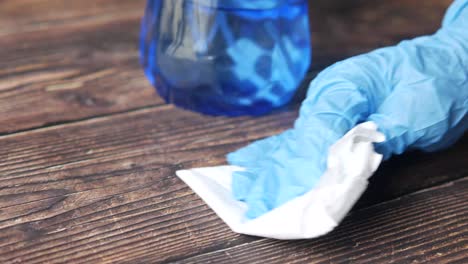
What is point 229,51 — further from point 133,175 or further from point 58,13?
point 58,13

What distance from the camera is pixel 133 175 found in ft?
1.82

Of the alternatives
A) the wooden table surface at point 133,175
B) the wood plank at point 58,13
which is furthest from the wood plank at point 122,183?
the wood plank at point 58,13

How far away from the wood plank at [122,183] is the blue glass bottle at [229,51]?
0.02 m

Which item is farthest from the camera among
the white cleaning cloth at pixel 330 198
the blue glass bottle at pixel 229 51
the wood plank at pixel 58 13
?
the wood plank at pixel 58 13

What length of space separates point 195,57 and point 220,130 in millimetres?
72

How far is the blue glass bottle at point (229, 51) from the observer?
610 mm

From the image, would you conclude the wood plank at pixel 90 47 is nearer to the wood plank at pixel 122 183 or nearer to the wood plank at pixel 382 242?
the wood plank at pixel 122 183

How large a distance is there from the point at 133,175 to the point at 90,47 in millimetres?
274

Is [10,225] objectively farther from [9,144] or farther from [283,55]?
[283,55]

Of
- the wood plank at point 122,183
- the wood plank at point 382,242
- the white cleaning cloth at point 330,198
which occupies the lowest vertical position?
the wood plank at point 122,183

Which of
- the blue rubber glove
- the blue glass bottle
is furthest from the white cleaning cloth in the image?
the blue glass bottle

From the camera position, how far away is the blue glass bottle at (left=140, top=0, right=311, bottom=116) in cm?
61

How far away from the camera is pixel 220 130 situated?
2.04ft

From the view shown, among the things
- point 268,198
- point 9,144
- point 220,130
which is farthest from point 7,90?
point 268,198
